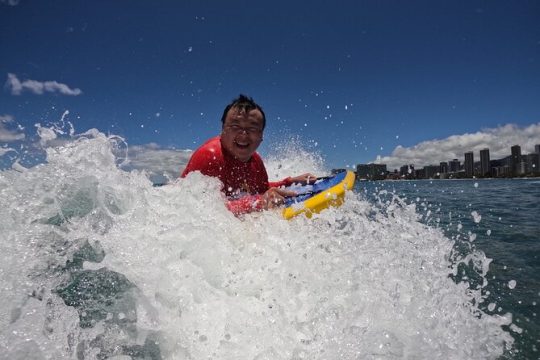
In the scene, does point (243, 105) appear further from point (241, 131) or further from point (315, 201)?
point (315, 201)

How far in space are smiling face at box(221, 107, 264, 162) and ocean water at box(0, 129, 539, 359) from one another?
3.06 feet

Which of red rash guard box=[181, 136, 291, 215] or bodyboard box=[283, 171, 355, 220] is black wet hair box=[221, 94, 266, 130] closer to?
red rash guard box=[181, 136, 291, 215]

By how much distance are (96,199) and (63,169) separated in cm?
52

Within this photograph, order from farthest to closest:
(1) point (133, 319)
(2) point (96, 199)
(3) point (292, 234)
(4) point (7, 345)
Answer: (3) point (292, 234), (2) point (96, 199), (1) point (133, 319), (4) point (7, 345)

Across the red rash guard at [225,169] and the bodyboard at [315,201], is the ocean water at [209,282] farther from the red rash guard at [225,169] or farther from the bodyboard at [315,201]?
the red rash guard at [225,169]

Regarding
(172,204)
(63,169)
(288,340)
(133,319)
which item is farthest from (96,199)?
(288,340)

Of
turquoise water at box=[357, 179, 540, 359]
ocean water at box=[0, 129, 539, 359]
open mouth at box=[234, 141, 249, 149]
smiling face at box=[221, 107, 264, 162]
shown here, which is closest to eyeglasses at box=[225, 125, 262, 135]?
smiling face at box=[221, 107, 264, 162]

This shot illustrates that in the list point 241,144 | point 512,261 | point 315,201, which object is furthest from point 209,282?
point 512,261

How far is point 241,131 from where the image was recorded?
496cm

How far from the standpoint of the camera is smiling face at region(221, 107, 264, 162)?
195 inches

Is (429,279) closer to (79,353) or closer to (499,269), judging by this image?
(499,269)

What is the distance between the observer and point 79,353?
197 centimetres

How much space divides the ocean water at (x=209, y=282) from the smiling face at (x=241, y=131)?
93cm

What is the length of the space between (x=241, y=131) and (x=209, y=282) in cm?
267
